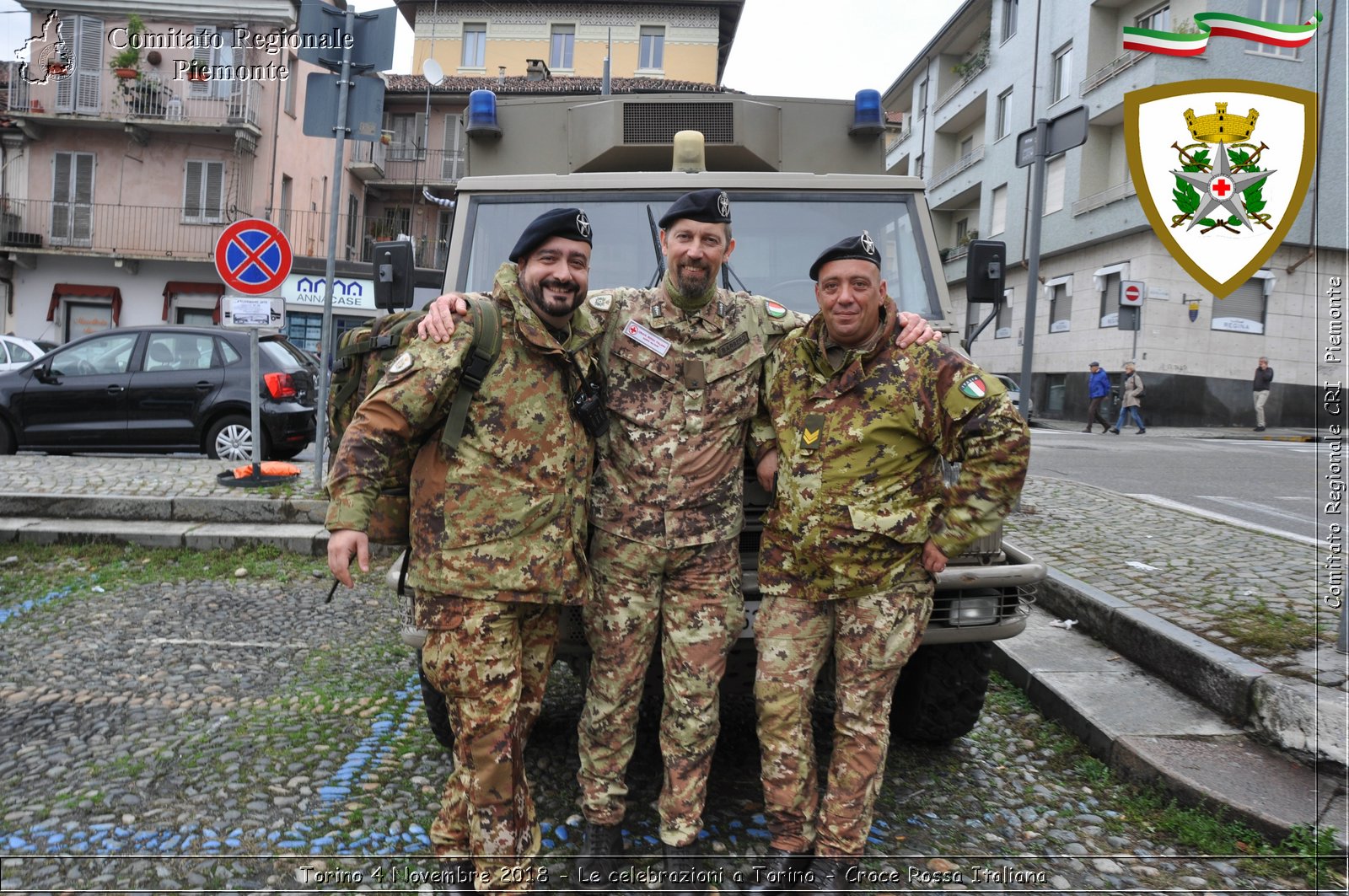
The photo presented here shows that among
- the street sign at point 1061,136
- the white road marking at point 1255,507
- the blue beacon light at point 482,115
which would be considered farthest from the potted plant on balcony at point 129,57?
the white road marking at point 1255,507

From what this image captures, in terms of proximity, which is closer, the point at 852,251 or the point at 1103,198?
the point at 852,251

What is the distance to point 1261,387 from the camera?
21734 mm

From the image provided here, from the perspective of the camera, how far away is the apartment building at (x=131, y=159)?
25641 mm

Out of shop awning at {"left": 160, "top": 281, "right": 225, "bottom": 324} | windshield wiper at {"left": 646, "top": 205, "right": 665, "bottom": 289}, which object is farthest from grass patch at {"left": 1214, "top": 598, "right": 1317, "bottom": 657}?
shop awning at {"left": 160, "top": 281, "right": 225, "bottom": 324}

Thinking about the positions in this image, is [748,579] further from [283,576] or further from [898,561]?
[283,576]

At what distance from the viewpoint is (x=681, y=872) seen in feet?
9.13

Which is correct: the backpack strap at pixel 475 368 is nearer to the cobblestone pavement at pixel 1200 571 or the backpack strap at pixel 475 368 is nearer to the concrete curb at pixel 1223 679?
the concrete curb at pixel 1223 679

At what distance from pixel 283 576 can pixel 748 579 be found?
439cm

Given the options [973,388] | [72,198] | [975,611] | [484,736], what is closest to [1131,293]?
[975,611]

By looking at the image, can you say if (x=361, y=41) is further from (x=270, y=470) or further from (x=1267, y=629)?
(x=1267, y=629)

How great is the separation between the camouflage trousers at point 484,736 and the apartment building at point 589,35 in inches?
1298

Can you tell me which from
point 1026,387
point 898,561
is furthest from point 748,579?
point 1026,387

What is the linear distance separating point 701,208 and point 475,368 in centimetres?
85

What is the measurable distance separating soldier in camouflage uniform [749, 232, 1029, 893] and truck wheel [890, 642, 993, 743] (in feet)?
2.15
